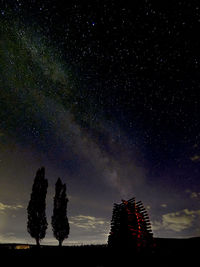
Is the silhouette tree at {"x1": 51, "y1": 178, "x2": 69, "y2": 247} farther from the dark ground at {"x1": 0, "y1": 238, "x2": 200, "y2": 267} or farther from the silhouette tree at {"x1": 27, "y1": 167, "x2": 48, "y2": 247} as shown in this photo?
the dark ground at {"x1": 0, "y1": 238, "x2": 200, "y2": 267}

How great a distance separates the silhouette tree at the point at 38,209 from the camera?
24.3 metres

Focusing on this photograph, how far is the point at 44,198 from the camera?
27156 millimetres

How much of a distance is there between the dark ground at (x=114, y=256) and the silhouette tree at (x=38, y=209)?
14213mm

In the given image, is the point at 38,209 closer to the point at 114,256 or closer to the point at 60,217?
the point at 60,217

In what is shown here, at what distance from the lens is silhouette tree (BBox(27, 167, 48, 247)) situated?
79.7 feet

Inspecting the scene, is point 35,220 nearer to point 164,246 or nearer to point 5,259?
point 5,259

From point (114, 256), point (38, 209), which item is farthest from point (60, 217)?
point (114, 256)

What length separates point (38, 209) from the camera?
2588 cm

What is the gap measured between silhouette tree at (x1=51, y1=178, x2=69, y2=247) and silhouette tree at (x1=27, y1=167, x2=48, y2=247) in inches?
85.4

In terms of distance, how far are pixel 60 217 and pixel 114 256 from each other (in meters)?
24.2

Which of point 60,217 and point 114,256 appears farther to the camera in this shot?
point 60,217

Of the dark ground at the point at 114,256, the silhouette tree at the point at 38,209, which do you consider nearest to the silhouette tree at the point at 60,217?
the silhouette tree at the point at 38,209

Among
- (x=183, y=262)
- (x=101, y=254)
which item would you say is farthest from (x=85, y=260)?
(x=183, y=262)

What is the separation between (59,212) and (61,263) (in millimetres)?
18485
